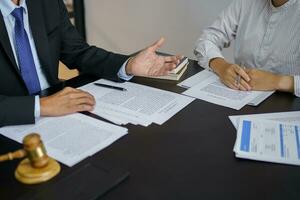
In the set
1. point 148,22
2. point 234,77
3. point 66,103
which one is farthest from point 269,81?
point 148,22

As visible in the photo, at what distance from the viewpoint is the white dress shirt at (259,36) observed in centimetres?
146

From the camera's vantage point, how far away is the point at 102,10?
321 cm

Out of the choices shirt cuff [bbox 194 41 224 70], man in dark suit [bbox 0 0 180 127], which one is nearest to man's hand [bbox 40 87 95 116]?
man in dark suit [bbox 0 0 180 127]

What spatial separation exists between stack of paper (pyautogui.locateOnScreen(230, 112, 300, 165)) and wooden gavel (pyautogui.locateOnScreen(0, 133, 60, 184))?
0.48 metres

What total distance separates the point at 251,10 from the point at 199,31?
1031mm

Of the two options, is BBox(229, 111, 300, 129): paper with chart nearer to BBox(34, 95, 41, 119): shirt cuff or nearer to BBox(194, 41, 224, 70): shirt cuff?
BBox(194, 41, 224, 70): shirt cuff

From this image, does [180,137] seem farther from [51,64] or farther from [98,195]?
[51,64]

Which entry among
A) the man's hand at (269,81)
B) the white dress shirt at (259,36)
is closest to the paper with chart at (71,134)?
the man's hand at (269,81)

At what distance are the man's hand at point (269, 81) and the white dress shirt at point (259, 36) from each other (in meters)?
0.14

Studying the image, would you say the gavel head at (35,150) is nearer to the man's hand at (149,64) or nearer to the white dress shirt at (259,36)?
the man's hand at (149,64)

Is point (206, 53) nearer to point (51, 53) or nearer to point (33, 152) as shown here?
point (51, 53)

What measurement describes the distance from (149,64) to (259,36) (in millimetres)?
567

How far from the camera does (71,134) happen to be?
95cm

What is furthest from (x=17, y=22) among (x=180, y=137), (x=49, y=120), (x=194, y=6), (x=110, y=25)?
(x=110, y=25)
